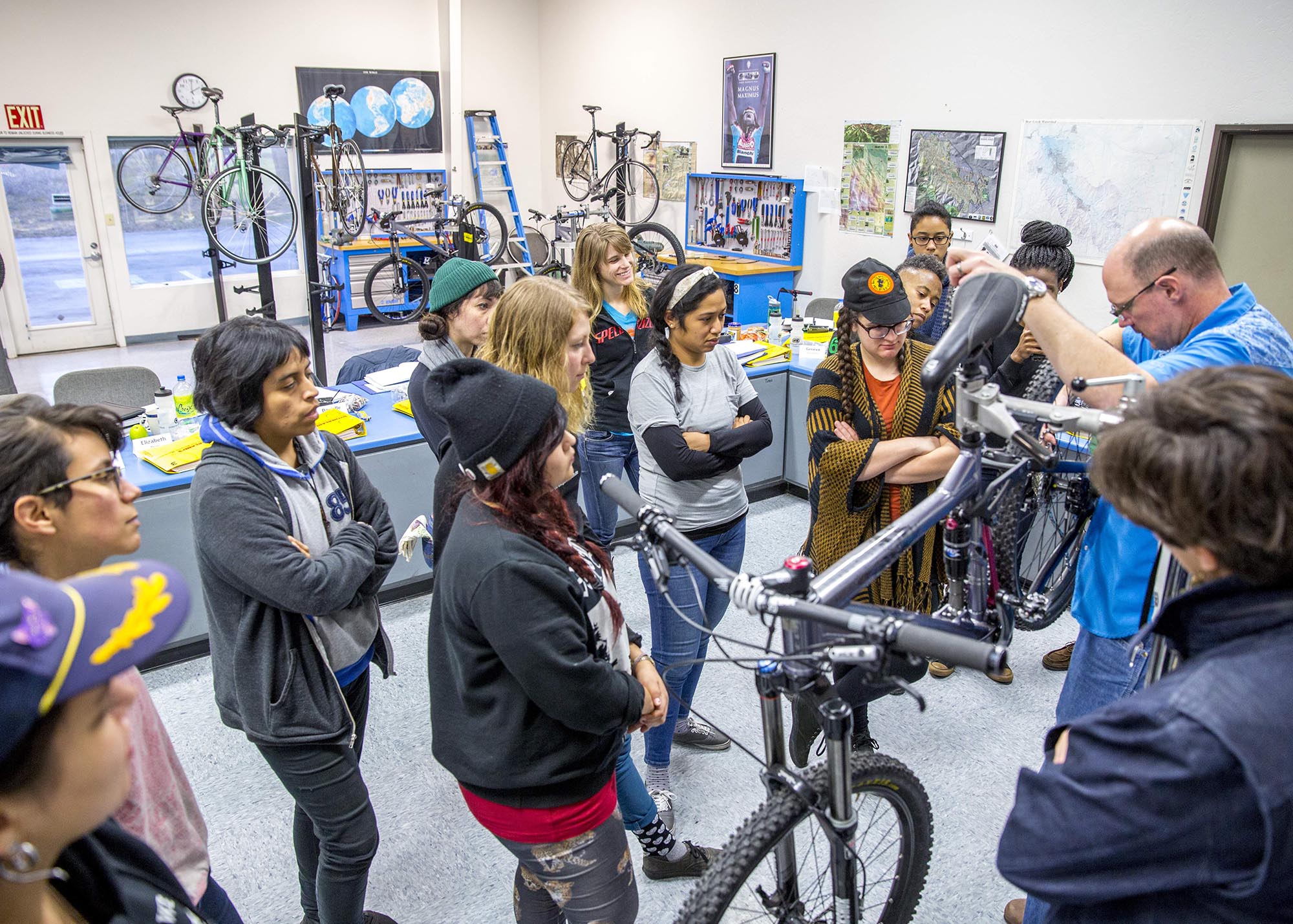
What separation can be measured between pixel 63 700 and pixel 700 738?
236 cm

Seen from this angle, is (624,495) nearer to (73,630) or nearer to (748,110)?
(73,630)

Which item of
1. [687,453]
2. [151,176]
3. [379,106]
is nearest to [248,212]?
[151,176]

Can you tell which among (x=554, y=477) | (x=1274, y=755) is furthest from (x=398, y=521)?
(x=1274, y=755)

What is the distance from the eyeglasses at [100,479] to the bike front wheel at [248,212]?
16.7 ft

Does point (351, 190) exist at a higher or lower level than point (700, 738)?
higher

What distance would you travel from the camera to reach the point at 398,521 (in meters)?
3.72

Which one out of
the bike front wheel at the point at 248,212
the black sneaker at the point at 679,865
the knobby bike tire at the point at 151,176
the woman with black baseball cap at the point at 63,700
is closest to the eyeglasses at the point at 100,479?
the woman with black baseball cap at the point at 63,700

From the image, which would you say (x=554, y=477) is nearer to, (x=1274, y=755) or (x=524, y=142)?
(x=1274, y=755)

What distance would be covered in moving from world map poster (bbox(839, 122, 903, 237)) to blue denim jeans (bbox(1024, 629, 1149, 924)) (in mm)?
5524

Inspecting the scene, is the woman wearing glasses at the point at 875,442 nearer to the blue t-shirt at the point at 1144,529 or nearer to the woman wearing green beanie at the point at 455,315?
the blue t-shirt at the point at 1144,529

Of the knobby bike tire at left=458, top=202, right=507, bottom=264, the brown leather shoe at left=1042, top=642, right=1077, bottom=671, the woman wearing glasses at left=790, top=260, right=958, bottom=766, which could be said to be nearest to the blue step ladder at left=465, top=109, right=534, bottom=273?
the knobby bike tire at left=458, top=202, right=507, bottom=264

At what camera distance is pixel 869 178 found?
22.5 feet

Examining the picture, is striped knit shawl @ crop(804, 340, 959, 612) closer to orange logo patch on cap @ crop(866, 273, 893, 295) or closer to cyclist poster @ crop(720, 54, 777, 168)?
orange logo patch on cap @ crop(866, 273, 893, 295)

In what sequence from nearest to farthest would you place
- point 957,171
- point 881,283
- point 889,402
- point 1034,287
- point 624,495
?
1. point 624,495
2. point 1034,287
3. point 881,283
4. point 889,402
5. point 957,171
